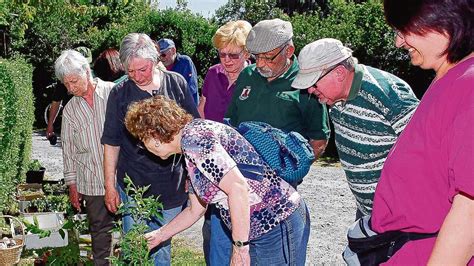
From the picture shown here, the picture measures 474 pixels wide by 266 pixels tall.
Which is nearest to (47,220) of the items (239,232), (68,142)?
(68,142)

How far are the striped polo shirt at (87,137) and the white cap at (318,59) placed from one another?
5.99 ft

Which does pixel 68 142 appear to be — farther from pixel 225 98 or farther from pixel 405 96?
pixel 405 96

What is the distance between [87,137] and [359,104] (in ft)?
7.12

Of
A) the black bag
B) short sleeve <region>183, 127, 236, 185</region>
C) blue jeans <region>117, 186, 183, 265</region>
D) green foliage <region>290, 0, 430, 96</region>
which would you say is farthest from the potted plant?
the black bag

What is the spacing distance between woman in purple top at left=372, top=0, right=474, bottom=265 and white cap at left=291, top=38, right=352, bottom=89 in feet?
3.42

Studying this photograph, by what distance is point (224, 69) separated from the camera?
4.33 meters

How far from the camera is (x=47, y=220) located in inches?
230

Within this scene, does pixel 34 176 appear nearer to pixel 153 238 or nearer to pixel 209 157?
pixel 153 238

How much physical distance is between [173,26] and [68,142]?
1176 centimetres

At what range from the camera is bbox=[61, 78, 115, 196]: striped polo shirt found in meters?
4.16

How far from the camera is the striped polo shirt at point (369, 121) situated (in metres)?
2.50

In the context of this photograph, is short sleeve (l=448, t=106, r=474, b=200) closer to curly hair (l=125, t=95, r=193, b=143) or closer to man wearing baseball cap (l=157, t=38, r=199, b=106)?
curly hair (l=125, t=95, r=193, b=143)

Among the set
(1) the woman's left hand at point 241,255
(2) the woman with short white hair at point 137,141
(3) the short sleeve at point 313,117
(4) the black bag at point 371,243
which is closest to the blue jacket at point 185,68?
(2) the woman with short white hair at point 137,141

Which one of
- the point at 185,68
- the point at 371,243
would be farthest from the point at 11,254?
the point at 371,243
